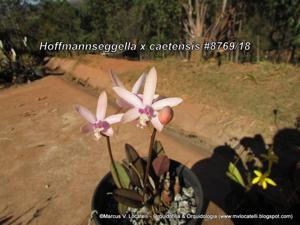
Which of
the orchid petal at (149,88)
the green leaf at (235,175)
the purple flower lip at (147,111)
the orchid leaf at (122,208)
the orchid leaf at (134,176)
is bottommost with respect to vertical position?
the green leaf at (235,175)

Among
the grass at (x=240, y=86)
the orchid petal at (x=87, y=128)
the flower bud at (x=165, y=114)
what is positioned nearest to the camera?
the flower bud at (x=165, y=114)

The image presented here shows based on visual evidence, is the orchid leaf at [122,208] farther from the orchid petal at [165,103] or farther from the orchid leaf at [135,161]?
the orchid petal at [165,103]

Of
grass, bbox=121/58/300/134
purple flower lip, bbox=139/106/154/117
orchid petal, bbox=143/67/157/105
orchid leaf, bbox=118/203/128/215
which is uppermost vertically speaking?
orchid petal, bbox=143/67/157/105

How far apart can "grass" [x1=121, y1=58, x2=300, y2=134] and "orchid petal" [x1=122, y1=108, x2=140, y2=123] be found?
2.12 meters

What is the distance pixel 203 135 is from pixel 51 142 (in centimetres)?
152

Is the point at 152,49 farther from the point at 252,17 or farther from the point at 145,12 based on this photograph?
the point at 252,17

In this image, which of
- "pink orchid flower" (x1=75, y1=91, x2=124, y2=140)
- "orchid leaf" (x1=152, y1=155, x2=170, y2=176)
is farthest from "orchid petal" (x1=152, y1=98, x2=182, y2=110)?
"orchid leaf" (x1=152, y1=155, x2=170, y2=176)

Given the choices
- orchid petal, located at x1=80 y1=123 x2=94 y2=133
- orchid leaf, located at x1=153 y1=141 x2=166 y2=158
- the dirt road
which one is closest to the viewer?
orchid petal, located at x1=80 y1=123 x2=94 y2=133

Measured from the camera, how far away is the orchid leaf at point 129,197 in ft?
3.92

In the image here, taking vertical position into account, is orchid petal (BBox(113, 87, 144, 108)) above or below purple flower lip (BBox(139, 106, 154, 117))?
above

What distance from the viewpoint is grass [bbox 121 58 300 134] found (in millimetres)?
2934

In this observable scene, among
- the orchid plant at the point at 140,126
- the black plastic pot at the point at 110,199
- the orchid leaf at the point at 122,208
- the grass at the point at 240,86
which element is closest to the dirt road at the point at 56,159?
the black plastic pot at the point at 110,199

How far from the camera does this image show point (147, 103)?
36.1 inches

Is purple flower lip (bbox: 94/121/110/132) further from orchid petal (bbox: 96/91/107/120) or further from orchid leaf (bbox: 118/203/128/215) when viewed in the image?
orchid leaf (bbox: 118/203/128/215)
